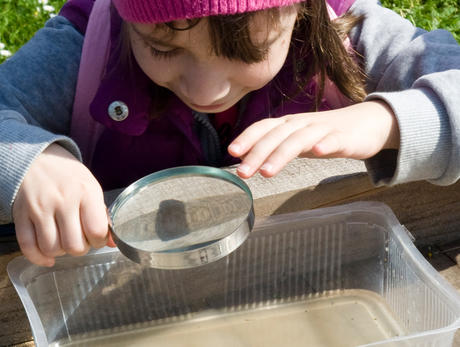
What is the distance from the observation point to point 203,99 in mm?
1125

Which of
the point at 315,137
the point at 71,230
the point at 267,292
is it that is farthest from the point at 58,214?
the point at 267,292

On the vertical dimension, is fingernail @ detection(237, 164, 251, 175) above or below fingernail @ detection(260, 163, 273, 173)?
above

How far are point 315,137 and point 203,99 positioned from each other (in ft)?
0.64

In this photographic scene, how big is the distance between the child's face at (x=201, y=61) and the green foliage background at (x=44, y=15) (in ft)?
3.16

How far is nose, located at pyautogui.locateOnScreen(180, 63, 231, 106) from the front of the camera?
111 centimetres

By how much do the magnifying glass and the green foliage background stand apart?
1.05 m

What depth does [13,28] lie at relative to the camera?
2.13 metres

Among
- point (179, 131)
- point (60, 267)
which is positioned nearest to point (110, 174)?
point (179, 131)

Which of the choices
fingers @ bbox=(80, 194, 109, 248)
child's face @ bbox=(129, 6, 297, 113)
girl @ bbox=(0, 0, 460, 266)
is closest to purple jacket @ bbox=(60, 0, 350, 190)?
girl @ bbox=(0, 0, 460, 266)

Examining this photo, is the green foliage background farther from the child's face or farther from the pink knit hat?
the pink knit hat

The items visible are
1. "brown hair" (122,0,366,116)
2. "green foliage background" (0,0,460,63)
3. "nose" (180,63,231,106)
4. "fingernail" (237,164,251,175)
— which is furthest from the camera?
"green foliage background" (0,0,460,63)

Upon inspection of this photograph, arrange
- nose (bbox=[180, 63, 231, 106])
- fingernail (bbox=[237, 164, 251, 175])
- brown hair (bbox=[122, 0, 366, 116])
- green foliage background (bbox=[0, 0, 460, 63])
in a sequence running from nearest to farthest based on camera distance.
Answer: fingernail (bbox=[237, 164, 251, 175])
nose (bbox=[180, 63, 231, 106])
brown hair (bbox=[122, 0, 366, 116])
green foliage background (bbox=[0, 0, 460, 63])

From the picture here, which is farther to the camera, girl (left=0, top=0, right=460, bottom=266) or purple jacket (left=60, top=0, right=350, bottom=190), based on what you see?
purple jacket (left=60, top=0, right=350, bottom=190)

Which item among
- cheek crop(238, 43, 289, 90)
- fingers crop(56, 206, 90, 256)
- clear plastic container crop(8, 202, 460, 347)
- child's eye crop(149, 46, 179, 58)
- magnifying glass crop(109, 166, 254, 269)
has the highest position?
child's eye crop(149, 46, 179, 58)
